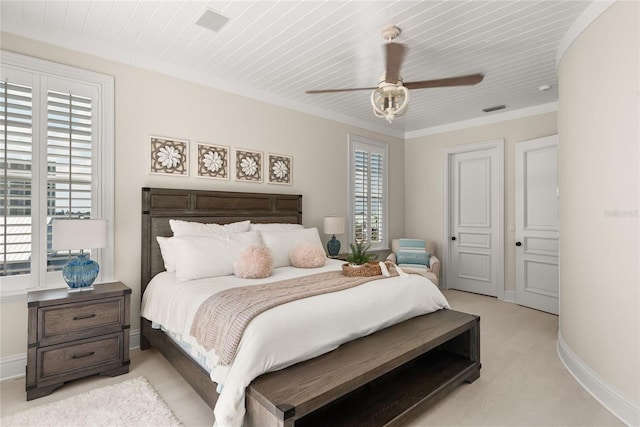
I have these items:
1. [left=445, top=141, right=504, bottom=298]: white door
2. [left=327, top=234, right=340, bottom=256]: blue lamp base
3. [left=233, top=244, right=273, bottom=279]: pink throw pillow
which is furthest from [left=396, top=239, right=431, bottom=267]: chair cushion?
[left=233, top=244, right=273, bottom=279]: pink throw pillow

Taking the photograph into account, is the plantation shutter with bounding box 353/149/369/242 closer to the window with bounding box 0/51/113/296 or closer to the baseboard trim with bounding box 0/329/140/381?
the window with bounding box 0/51/113/296

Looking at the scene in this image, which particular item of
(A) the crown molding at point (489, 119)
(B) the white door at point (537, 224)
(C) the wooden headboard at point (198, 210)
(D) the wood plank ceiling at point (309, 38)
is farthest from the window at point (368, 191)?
(B) the white door at point (537, 224)

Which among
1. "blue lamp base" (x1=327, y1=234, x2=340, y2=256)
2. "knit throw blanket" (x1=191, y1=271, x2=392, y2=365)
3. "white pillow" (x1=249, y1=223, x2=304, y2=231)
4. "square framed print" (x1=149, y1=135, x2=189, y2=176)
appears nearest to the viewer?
"knit throw blanket" (x1=191, y1=271, x2=392, y2=365)

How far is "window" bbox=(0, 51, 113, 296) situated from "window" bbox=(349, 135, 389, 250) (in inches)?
127

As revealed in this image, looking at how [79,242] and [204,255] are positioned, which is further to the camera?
[204,255]

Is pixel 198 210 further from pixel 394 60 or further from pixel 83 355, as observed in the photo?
pixel 394 60

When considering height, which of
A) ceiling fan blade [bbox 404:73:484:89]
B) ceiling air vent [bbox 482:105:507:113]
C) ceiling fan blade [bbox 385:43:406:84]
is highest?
ceiling air vent [bbox 482:105:507:113]

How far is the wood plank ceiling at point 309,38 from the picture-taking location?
249 centimetres

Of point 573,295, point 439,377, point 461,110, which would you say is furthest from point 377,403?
point 461,110

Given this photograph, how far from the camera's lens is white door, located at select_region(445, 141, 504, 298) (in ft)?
16.7

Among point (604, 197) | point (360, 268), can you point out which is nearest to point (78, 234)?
point (360, 268)

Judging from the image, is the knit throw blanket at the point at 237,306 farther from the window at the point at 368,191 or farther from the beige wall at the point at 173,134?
the window at the point at 368,191

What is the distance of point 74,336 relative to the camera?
254cm

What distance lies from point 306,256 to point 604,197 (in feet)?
7.86
